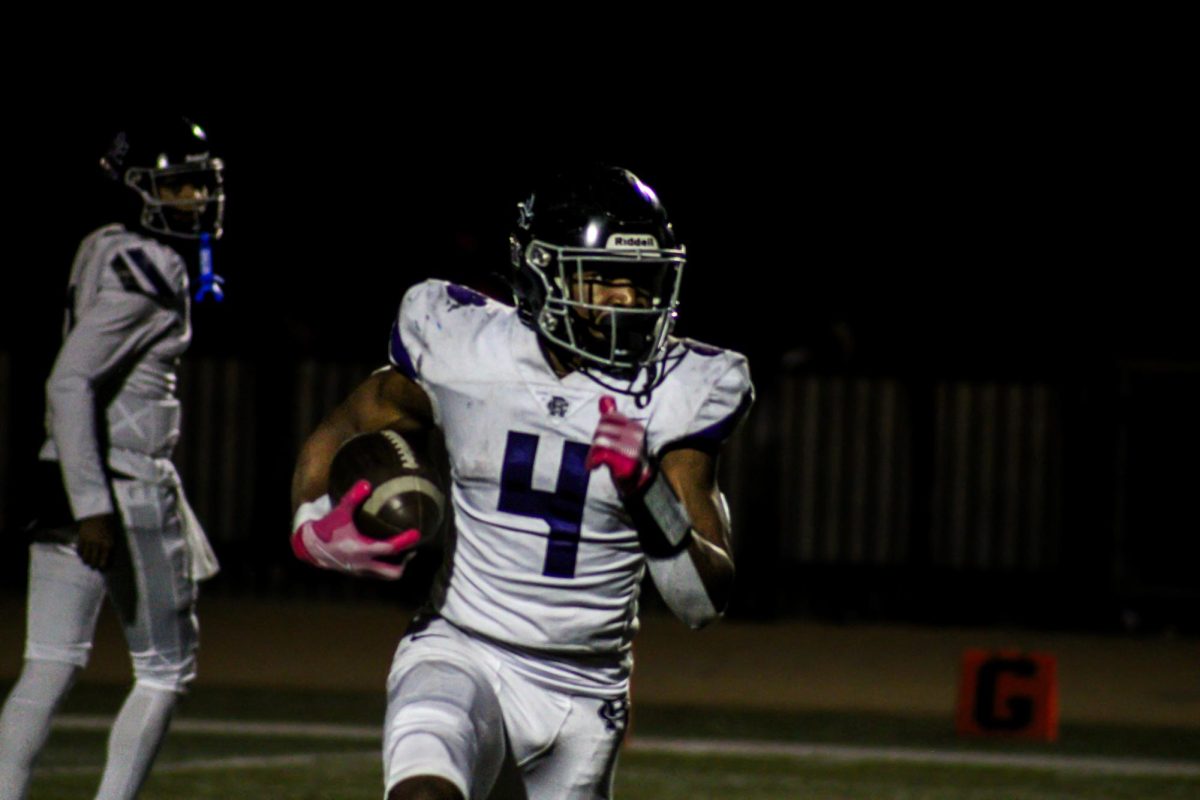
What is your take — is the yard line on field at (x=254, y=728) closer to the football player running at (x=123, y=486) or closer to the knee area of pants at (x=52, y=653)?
the football player running at (x=123, y=486)

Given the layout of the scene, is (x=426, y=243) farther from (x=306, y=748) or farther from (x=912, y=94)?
(x=306, y=748)

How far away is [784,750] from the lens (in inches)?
295

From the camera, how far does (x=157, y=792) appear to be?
6.33 meters

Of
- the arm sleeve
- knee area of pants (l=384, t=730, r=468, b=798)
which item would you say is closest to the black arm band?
knee area of pants (l=384, t=730, r=468, b=798)

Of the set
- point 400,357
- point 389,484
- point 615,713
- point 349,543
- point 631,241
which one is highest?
point 631,241

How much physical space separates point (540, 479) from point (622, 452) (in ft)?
1.31

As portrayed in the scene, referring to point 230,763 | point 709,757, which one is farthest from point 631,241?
point 709,757

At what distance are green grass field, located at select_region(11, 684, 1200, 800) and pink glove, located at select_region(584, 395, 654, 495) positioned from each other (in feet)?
9.86

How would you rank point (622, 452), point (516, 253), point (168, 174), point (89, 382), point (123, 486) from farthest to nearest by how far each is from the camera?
point (168, 174) < point (123, 486) < point (89, 382) < point (516, 253) < point (622, 452)

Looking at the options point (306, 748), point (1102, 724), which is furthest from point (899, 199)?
point (306, 748)

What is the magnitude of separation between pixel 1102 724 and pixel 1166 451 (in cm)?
333

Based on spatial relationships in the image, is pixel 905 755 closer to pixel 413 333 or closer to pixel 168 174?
pixel 168 174

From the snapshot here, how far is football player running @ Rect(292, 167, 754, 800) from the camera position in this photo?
388 cm

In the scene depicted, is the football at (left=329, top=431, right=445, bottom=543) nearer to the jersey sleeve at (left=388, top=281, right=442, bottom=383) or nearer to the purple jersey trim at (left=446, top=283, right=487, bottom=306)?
the jersey sleeve at (left=388, top=281, right=442, bottom=383)
